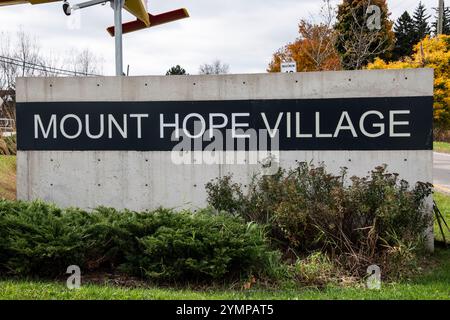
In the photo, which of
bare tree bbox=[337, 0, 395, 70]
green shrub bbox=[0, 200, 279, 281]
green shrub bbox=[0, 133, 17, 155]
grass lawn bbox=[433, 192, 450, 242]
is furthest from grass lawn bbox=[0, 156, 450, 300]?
bare tree bbox=[337, 0, 395, 70]

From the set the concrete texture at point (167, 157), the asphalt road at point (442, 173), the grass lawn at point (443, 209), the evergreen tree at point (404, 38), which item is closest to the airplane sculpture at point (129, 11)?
the concrete texture at point (167, 157)

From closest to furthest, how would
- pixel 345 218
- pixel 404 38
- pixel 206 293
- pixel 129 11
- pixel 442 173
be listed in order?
pixel 206 293 < pixel 345 218 < pixel 129 11 < pixel 442 173 < pixel 404 38

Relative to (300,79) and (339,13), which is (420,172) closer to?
(300,79)

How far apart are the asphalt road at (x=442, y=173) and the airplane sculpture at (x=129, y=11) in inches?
312

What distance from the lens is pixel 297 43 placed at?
1163 inches

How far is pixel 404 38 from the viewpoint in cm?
4747

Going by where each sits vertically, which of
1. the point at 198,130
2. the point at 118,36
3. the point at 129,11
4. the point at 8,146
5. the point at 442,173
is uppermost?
the point at 129,11

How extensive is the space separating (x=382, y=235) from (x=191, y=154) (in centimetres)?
282

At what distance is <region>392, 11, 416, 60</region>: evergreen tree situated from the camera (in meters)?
46.3

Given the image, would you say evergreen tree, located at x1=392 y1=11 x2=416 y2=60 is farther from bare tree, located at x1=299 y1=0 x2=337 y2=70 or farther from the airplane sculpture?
the airplane sculpture

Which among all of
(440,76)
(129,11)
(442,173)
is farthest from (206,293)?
(440,76)

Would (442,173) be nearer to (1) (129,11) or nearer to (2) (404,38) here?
(1) (129,11)

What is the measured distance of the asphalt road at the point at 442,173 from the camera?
15.2 metres

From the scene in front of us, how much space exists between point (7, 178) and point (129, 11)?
4.09 m
